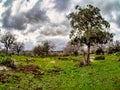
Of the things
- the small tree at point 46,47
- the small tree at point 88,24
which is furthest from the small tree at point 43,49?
the small tree at point 88,24

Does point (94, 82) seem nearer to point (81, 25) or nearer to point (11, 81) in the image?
point (11, 81)

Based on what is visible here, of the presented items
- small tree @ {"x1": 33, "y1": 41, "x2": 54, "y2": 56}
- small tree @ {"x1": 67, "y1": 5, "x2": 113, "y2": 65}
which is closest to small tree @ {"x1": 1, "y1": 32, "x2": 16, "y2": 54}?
small tree @ {"x1": 33, "y1": 41, "x2": 54, "y2": 56}

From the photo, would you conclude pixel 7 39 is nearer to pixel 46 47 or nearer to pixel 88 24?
pixel 46 47

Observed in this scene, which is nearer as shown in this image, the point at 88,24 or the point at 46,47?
the point at 88,24

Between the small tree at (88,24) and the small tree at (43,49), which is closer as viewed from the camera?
the small tree at (88,24)

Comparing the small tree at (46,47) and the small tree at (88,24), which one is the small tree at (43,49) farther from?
the small tree at (88,24)

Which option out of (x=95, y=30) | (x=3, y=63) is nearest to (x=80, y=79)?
(x=3, y=63)

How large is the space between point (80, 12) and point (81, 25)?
9.66ft

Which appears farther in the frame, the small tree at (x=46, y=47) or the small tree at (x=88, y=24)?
the small tree at (x=46, y=47)

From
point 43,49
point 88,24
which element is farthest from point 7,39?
point 88,24

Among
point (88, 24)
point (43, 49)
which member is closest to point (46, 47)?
point (43, 49)

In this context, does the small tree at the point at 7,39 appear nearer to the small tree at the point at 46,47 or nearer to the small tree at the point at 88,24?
the small tree at the point at 46,47

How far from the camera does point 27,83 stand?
38.3 m

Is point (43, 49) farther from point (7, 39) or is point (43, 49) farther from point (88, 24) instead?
point (88, 24)
